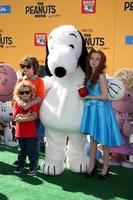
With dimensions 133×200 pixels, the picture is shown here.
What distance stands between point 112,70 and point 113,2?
0.94 m

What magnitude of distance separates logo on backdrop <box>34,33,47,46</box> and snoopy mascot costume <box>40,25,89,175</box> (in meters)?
2.64

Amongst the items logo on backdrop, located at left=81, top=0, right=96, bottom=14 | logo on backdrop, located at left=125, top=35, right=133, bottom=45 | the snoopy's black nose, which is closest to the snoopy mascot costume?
the snoopy's black nose

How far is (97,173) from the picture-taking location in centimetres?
338

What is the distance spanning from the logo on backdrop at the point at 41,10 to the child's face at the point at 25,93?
2.98 metres

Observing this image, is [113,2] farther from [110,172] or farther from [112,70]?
[110,172]

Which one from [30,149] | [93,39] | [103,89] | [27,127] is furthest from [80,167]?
[93,39]

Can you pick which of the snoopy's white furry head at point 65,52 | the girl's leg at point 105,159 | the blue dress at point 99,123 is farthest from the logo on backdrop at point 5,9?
the girl's leg at point 105,159

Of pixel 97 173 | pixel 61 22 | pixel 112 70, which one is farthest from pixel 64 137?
pixel 61 22

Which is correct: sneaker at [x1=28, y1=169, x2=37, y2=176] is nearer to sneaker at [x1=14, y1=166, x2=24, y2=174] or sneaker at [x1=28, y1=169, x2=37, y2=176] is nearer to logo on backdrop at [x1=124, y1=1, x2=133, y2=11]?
sneaker at [x1=14, y1=166, x2=24, y2=174]

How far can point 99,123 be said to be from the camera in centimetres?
313

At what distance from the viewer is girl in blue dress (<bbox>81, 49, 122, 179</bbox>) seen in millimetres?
3121

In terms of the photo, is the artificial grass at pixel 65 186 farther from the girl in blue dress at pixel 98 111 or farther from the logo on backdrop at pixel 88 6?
the logo on backdrop at pixel 88 6

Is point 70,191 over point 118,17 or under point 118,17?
under

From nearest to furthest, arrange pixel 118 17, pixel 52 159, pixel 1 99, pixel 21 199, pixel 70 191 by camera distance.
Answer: pixel 21 199 → pixel 70 191 → pixel 52 159 → pixel 1 99 → pixel 118 17
